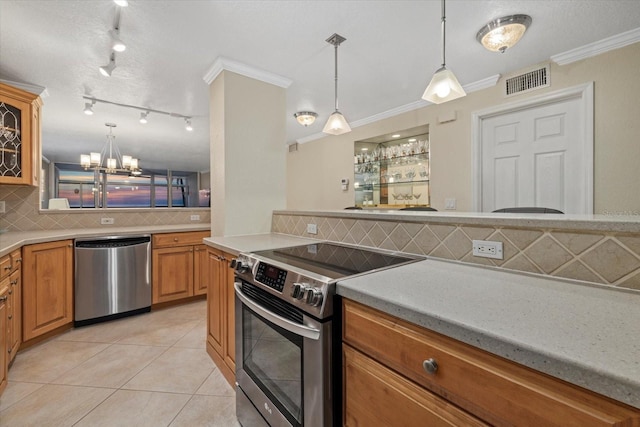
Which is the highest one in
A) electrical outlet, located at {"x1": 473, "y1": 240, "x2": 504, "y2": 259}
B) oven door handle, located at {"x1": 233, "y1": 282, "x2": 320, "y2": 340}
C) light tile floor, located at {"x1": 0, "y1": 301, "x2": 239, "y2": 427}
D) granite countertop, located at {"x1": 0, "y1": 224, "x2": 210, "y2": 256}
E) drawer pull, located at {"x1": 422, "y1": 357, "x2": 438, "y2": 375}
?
electrical outlet, located at {"x1": 473, "y1": 240, "x2": 504, "y2": 259}

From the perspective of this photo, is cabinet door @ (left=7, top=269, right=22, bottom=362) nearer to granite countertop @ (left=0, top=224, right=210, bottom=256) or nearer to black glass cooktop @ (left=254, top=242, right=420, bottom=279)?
granite countertop @ (left=0, top=224, right=210, bottom=256)

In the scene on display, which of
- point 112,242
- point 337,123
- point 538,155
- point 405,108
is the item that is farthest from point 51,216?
point 538,155

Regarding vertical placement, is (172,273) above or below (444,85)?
below

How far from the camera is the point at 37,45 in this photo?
2176 millimetres

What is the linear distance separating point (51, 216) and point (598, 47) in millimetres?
5340

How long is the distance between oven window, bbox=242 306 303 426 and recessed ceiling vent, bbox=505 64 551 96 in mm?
3034

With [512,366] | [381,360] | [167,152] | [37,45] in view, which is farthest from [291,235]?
[167,152]

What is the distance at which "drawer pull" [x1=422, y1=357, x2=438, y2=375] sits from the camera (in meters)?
0.74

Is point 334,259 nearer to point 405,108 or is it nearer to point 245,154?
point 245,154

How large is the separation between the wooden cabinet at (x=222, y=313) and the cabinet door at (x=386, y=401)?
1013mm

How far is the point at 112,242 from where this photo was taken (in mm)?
2818

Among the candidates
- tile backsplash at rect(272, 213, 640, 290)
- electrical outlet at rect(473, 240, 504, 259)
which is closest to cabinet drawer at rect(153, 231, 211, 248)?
tile backsplash at rect(272, 213, 640, 290)

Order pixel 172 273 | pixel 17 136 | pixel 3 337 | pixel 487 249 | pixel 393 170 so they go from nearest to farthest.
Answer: pixel 487 249
pixel 3 337
pixel 17 136
pixel 172 273
pixel 393 170

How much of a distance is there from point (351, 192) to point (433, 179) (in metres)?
1.36
